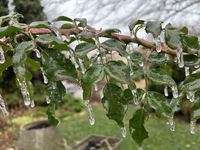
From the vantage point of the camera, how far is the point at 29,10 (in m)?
4.88

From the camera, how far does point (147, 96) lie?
1.51 feet

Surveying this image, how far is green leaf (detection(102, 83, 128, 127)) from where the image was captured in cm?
35

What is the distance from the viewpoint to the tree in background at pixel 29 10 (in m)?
4.68

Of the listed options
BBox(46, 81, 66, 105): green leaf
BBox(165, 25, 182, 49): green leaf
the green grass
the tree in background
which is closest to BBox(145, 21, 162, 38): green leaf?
BBox(165, 25, 182, 49): green leaf

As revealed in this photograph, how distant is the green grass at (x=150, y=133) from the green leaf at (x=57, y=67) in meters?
2.76

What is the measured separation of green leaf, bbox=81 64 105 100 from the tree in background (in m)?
4.83

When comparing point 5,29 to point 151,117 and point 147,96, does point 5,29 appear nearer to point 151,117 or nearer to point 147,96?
point 147,96

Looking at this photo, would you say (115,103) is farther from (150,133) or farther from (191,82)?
(150,133)

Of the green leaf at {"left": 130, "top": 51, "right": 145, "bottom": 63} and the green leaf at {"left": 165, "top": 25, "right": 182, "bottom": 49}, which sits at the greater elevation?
the green leaf at {"left": 165, "top": 25, "right": 182, "bottom": 49}

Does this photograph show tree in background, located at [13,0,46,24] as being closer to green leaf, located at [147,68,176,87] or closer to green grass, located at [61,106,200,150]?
green grass, located at [61,106,200,150]

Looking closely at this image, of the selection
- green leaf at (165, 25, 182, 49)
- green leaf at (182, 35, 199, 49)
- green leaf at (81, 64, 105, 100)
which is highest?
green leaf at (165, 25, 182, 49)

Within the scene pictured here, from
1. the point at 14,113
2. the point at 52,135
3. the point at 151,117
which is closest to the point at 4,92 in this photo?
the point at 14,113

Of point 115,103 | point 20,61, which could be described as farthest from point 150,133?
point 20,61

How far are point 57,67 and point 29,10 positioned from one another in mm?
5251
